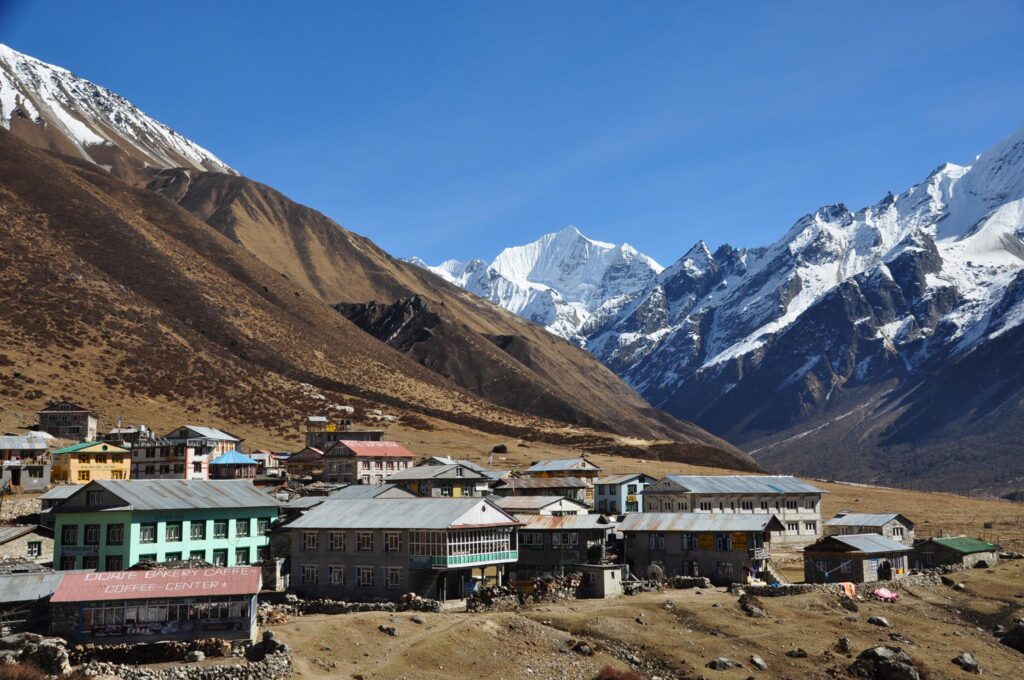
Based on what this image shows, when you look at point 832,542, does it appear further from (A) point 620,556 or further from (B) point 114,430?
(B) point 114,430

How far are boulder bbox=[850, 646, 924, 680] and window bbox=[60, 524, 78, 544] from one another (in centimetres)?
4392

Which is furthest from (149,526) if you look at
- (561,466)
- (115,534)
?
(561,466)

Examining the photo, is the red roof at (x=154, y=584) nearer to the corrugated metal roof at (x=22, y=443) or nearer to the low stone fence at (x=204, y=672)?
the low stone fence at (x=204, y=672)

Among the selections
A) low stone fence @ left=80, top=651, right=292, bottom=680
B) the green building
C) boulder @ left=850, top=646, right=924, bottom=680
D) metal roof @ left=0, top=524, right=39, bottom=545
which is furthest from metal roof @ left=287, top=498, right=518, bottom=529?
boulder @ left=850, top=646, right=924, bottom=680

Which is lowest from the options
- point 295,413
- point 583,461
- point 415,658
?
point 415,658

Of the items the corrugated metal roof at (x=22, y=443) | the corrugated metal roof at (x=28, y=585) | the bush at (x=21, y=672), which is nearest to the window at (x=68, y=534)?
the corrugated metal roof at (x=28, y=585)

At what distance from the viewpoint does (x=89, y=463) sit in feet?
331

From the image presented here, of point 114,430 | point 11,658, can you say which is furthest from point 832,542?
point 114,430

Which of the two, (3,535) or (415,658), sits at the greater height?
(3,535)

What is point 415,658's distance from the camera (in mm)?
50594

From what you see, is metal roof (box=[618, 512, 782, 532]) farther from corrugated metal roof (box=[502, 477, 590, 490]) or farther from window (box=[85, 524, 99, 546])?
window (box=[85, 524, 99, 546])

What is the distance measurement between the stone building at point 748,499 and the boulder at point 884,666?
149 ft

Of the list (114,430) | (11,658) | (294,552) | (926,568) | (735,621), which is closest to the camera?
(11,658)

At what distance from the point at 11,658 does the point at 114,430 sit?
309 ft
